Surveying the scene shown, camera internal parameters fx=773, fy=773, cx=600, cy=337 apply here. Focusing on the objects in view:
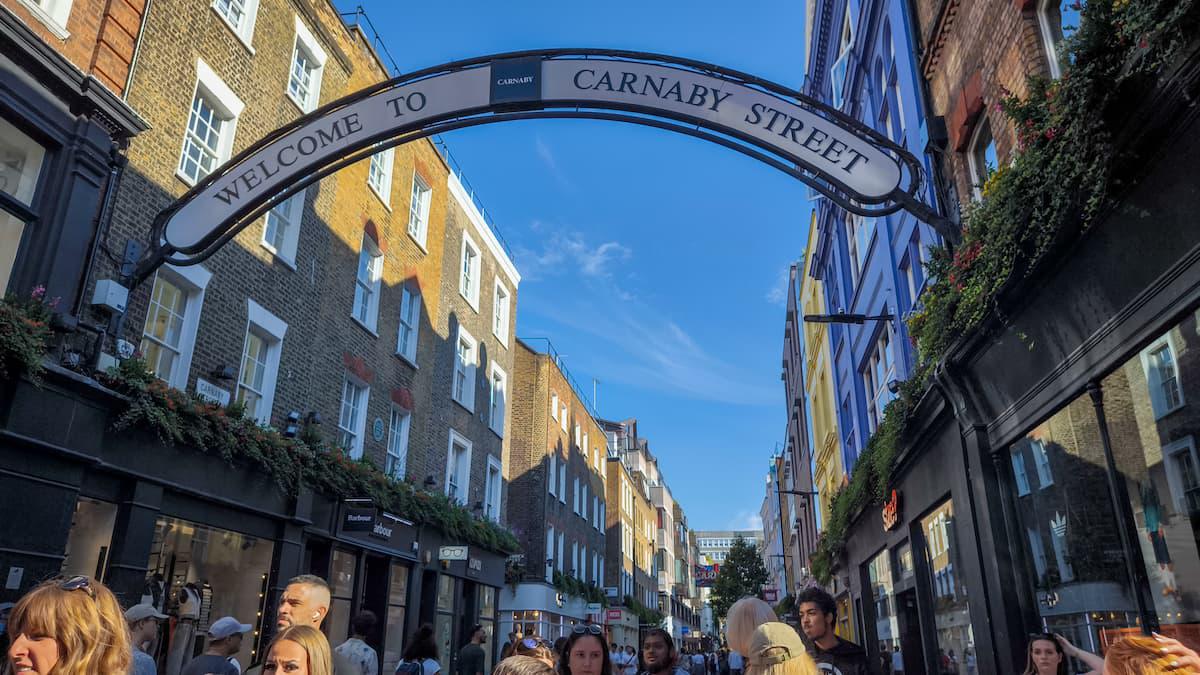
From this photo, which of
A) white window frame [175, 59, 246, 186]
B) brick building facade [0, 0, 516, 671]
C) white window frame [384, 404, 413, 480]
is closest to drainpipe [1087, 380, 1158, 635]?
brick building facade [0, 0, 516, 671]

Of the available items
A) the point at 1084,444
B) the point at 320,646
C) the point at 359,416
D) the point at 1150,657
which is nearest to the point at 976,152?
the point at 1084,444

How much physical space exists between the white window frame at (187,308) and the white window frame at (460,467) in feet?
31.0

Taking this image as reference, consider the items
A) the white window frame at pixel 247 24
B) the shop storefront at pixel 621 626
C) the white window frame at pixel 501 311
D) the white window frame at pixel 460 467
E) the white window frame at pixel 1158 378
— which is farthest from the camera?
the shop storefront at pixel 621 626

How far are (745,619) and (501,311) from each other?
848 inches

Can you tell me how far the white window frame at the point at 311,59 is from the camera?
14.3 meters

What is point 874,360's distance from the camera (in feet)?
54.9

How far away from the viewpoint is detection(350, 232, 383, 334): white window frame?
16141 mm

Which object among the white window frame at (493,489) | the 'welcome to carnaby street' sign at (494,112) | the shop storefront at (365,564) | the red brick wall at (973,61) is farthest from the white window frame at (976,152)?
the white window frame at (493,489)

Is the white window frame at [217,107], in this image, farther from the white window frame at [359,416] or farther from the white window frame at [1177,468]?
the white window frame at [1177,468]

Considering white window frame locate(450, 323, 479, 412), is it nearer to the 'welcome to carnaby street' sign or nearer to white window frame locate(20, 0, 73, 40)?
the 'welcome to carnaby street' sign

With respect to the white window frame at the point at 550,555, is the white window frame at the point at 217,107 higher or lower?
higher

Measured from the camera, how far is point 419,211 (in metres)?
19.4

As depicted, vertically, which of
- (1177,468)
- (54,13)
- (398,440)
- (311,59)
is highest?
(311,59)

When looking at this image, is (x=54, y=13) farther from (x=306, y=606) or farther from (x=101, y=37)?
(x=306, y=606)
